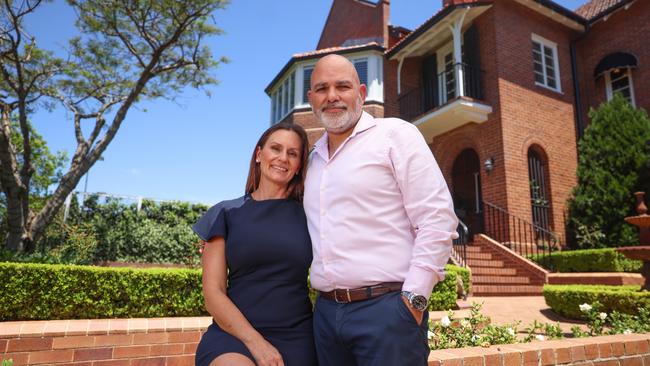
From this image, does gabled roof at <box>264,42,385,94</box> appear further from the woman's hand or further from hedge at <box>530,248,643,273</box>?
the woman's hand

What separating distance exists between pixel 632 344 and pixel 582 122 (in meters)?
12.2

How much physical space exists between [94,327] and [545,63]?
47.4ft

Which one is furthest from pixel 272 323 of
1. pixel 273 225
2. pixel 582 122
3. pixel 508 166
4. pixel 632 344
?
pixel 582 122

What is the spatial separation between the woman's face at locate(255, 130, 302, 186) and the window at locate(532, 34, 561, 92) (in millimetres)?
13406

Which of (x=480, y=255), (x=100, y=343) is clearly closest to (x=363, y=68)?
(x=480, y=255)

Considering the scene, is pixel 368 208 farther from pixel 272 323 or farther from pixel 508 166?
pixel 508 166

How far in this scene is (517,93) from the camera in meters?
12.2

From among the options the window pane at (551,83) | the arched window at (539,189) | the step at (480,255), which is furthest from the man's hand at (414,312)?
the window pane at (551,83)

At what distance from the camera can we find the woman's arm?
5.41 feet

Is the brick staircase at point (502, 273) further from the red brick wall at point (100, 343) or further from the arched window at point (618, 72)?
the red brick wall at point (100, 343)

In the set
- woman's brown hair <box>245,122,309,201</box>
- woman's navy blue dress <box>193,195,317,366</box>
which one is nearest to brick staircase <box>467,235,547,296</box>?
woman's brown hair <box>245,122,309,201</box>

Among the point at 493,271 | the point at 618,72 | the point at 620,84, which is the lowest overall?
the point at 493,271

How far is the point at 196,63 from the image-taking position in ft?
42.1

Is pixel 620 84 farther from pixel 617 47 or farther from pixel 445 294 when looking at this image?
pixel 445 294
